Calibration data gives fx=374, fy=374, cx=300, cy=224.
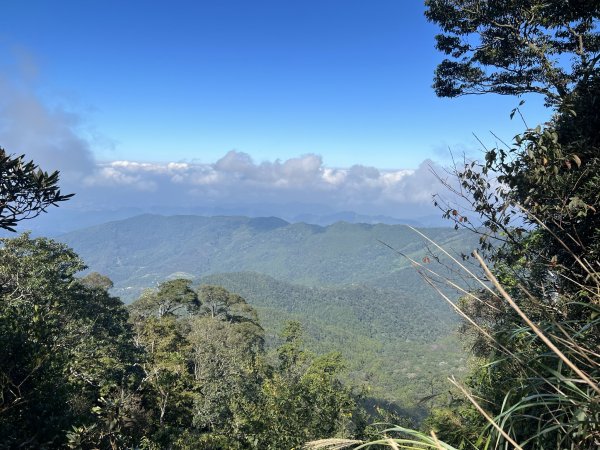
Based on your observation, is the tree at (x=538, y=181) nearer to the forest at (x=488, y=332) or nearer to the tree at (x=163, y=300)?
the forest at (x=488, y=332)

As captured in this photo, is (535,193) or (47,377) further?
(47,377)

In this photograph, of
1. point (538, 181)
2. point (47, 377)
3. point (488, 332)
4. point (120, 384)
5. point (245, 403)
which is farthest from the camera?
point (120, 384)

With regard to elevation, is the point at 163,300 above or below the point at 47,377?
below

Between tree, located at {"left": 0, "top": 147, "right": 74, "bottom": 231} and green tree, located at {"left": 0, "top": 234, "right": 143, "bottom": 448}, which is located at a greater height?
tree, located at {"left": 0, "top": 147, "right": 74, "bottom": 231}

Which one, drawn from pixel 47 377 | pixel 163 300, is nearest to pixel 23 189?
pixel 47 377

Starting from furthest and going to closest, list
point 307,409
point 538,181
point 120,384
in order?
point 120,384
point 307,409
point 538,181

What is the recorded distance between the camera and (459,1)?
8500mm

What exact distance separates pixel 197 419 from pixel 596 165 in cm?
1923

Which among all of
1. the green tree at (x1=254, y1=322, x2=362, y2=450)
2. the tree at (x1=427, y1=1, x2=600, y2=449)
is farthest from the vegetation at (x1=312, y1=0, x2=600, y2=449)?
the green tree at (x1=254, y1=322, x2=362, y2=450)

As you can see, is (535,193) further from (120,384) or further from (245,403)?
(120,384)

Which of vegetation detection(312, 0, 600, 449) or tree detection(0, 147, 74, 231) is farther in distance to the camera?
tree detection(0, 147, 74, 231)

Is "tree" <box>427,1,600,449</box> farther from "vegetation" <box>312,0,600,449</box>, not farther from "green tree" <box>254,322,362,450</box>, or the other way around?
"green tree" <box>254,322,362,450</box>

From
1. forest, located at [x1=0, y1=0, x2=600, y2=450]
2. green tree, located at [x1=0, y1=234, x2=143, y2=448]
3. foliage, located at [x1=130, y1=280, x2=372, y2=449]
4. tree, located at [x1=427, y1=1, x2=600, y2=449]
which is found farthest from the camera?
foliage, located at [x1=130, y1=280, x2=372, y2=449]

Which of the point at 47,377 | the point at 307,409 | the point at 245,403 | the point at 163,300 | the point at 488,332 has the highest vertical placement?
the point at 488,332
